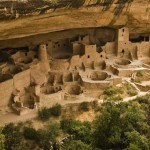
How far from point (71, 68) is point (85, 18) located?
2176 millimetres

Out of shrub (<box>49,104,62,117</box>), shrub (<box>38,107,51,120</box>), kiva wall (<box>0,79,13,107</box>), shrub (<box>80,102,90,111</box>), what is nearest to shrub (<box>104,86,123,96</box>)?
shrub (<box>80,102,90,111</box>)

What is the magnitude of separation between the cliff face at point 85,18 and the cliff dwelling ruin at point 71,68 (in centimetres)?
107

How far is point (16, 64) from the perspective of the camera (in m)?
15.6

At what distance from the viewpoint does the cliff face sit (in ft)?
44.0

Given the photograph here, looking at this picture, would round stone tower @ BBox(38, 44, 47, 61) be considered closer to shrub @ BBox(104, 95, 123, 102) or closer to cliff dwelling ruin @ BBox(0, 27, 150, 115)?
cliff dwelling ruin @ BBox(0, 27, 150, 115)

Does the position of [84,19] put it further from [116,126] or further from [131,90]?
[116,126]

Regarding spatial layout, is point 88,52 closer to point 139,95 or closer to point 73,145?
point 139,95

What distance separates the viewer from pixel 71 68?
53.2 feet

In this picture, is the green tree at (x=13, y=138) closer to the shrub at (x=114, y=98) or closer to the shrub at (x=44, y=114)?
the shrub at (x=44, y=114)

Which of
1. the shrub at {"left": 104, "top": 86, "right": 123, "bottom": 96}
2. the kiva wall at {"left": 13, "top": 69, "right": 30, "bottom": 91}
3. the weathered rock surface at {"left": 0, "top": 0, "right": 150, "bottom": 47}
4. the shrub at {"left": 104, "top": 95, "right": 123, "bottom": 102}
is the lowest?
the shrub at {"left": 104, "top": 95, "right": 123, "bottom": 102}

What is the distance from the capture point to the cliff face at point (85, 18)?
44.0 ft

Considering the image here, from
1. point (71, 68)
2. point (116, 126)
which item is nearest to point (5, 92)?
point (71, 68)

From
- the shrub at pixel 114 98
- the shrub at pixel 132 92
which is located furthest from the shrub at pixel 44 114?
the shrub at pixel 132 92

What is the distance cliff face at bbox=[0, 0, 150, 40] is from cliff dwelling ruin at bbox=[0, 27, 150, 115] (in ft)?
3.50
